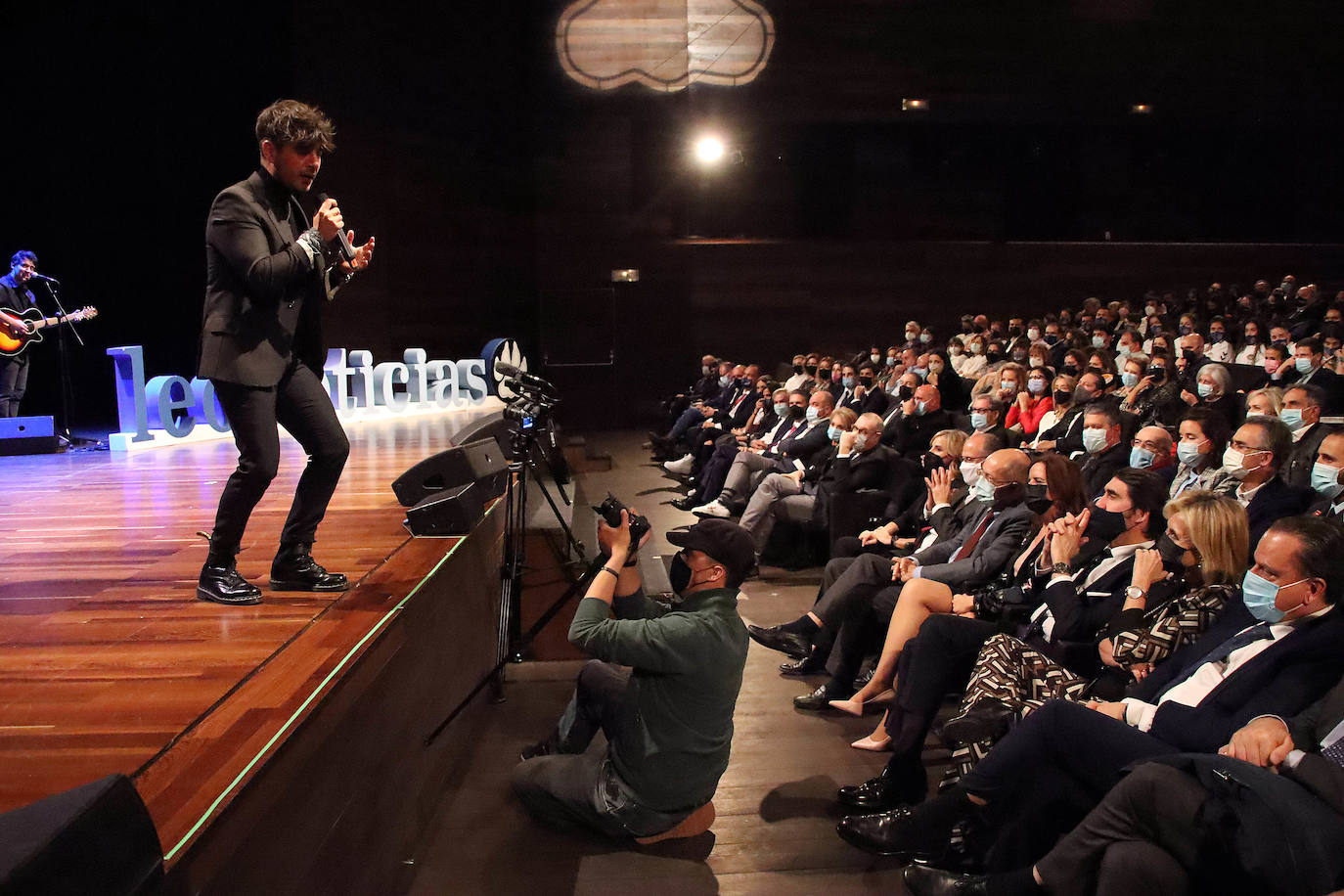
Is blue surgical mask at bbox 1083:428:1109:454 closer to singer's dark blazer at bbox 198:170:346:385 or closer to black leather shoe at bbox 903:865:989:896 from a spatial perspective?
black leather shoe at bbox 903:865:989:896

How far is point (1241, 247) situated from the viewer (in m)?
12.6

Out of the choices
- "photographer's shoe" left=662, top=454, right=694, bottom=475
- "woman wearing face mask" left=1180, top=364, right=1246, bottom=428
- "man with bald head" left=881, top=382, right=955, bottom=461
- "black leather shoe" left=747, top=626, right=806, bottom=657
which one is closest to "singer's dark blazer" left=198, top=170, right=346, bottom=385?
"black leather shoe" left=747, top=626, right=806, bottom=657

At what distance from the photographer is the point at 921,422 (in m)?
5.38

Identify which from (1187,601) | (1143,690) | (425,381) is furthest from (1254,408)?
(425,381)

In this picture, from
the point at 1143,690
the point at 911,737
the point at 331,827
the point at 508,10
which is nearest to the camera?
the point at 331,827

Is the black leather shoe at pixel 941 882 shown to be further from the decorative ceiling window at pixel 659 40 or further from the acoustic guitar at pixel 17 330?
the decorative ceiling window at pixel 659 40

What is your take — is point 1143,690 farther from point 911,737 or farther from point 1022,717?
point 911,737

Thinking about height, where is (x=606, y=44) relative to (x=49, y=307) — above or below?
above

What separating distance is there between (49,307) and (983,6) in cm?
1004

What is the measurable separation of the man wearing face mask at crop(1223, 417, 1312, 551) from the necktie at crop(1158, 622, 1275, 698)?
0.89m

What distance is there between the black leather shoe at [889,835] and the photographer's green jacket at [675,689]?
1.14 feet

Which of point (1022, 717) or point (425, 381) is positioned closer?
point (1022, 717)

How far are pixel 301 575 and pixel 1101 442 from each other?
3235 millimetres

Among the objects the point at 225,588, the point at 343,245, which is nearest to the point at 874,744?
the point at 225,588
